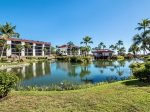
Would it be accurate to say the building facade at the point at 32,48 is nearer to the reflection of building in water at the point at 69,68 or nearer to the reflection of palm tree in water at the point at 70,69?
the reflection of building in water at the point at 69,68

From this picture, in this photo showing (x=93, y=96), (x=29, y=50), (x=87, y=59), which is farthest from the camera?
(x=29, y=50)

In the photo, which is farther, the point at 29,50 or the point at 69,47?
the point at 69,47

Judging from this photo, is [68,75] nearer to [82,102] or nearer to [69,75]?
[69,75]

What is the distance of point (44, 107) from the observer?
888 cm

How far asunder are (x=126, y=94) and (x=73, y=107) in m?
3.44

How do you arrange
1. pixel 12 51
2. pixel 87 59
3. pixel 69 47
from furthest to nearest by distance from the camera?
1. pixel 69 47
2. pixel 12 51
3. pixel 87 59

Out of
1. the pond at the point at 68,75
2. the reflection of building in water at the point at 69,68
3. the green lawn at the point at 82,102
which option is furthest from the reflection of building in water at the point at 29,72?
the green lawn at the point at 82,102

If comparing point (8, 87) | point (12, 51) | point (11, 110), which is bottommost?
point (11, 110)

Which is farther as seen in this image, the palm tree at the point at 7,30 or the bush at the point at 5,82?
the palm tree at the point at 7,30

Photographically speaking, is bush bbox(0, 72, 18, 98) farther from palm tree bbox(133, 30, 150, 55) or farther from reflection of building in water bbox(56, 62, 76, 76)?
palm tree bbox(133, 30, 150, 55)

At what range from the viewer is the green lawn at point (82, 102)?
8594 millimetres

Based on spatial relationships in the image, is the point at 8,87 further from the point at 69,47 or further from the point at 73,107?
the point at 69,47

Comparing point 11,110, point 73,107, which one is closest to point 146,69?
point 73,107

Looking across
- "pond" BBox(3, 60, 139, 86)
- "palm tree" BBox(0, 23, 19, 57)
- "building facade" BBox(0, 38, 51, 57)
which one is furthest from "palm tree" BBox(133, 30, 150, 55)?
"building facade" BBox(0, 38, 51, 57)
